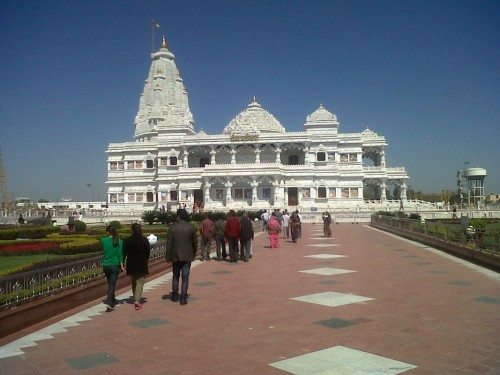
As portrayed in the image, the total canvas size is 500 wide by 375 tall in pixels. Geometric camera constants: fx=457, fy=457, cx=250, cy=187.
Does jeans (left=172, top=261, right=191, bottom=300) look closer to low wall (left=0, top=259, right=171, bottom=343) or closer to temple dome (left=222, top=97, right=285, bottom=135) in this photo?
low wall (left=0, top=259, right=171, bottom=343)

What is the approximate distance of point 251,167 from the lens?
63125 mm

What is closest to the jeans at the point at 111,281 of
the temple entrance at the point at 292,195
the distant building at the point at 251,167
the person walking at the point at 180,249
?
the person walking at the point at 180,249

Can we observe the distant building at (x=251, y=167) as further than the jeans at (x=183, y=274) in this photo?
Yes

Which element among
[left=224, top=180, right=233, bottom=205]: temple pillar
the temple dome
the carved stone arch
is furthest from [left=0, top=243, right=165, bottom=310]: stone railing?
the carved stone arch

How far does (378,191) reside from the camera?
7206 cm

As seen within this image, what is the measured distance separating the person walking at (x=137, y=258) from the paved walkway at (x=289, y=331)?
47 cm

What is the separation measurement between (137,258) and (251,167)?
177ft

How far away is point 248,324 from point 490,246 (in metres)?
9.85

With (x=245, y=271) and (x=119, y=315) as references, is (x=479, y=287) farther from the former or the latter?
(x=119, y=315)

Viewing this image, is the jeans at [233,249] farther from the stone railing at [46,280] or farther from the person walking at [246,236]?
the stone railing at [46,280]

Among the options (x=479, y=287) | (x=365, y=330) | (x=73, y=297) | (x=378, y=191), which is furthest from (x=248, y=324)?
(x=378, y=191)


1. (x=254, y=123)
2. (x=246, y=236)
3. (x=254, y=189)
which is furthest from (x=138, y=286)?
(x=254, y=123)

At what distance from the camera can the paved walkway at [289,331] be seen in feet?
19.0

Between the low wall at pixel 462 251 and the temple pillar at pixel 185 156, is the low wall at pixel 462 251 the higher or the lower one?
the lower one
